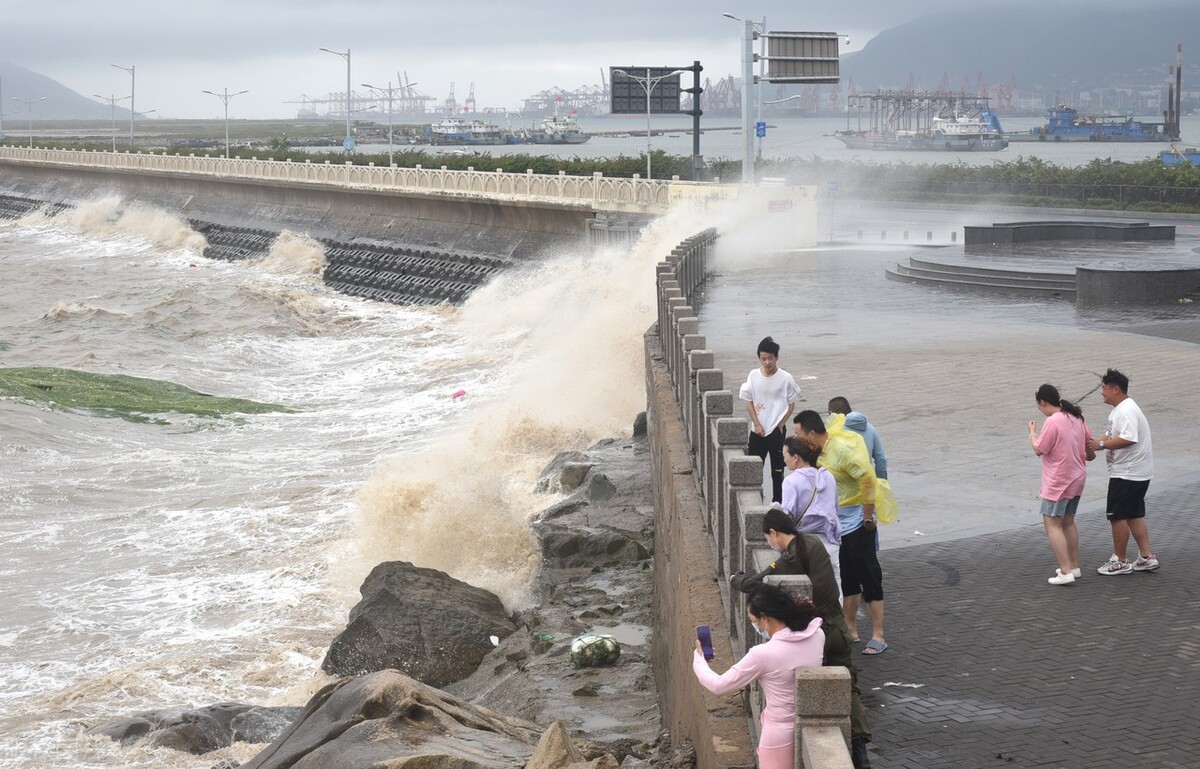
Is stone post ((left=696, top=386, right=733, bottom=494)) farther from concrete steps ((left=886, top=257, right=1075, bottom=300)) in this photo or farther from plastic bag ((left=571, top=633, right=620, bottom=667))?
concrete steps ((left=886, top=257, right=1075, bottom=300))

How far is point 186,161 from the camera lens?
79.4 metres

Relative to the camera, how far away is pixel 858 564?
852cm

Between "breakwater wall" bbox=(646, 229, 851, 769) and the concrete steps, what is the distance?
1532 cm

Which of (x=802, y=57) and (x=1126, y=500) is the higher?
(x=802, y=57)

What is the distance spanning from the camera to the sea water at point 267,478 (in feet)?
44.1

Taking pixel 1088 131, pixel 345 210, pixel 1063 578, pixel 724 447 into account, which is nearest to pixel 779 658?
pixel 724 447

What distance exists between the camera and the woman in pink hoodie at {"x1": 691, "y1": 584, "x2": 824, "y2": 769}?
5.62 metres

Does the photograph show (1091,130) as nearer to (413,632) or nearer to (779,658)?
(413,632)

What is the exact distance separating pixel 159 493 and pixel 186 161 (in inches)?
2441

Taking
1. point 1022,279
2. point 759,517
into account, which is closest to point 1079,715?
point 759,517

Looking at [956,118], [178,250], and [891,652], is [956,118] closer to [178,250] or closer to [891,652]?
[178,250]

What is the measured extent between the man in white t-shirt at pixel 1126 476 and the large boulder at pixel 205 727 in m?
6.22

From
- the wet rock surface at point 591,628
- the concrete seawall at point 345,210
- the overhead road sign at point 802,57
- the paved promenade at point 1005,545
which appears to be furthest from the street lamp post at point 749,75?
the wet rock surface at point 591,628

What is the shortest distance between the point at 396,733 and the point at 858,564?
9.39ft
